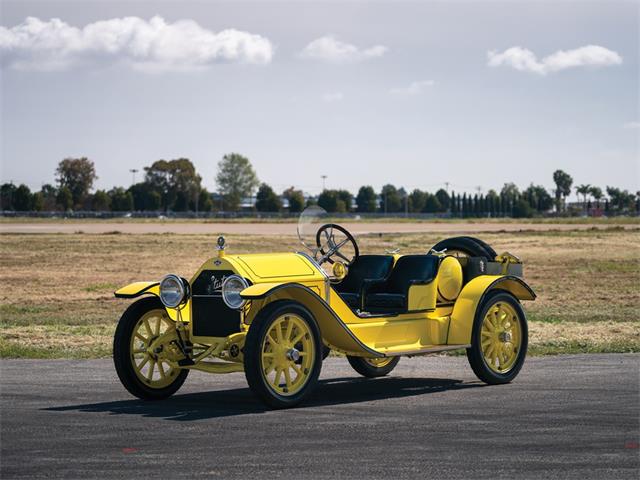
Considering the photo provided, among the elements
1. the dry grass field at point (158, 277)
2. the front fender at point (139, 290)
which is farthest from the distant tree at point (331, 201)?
the front fender at point (139, 290)

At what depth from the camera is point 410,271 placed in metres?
11.3

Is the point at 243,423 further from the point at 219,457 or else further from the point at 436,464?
the point at 436,464

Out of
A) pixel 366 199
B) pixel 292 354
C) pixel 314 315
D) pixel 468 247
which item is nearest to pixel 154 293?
pixel 314 315

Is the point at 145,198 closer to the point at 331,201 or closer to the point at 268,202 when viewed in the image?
the point at 268,202

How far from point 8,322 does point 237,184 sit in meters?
173

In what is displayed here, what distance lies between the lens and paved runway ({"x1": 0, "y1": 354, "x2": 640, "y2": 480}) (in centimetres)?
698

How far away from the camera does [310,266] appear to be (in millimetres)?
10141

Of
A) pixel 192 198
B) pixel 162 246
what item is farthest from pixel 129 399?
pixel 192 198

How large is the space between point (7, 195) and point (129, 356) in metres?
141

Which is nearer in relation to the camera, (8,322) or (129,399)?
(129,399)

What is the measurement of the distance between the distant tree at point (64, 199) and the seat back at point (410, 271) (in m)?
150

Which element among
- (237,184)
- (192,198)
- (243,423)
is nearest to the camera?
(243,423)

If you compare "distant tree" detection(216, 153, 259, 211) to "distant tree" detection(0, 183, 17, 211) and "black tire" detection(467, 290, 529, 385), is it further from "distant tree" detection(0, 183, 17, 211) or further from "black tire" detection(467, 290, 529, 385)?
"black tire" detection(467, 290, 529, 385)

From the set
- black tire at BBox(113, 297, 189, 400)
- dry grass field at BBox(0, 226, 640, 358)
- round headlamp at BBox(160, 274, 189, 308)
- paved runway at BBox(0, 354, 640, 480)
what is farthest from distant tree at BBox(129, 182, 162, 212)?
round headlamp at BBox(160, 274, 189, 308)
